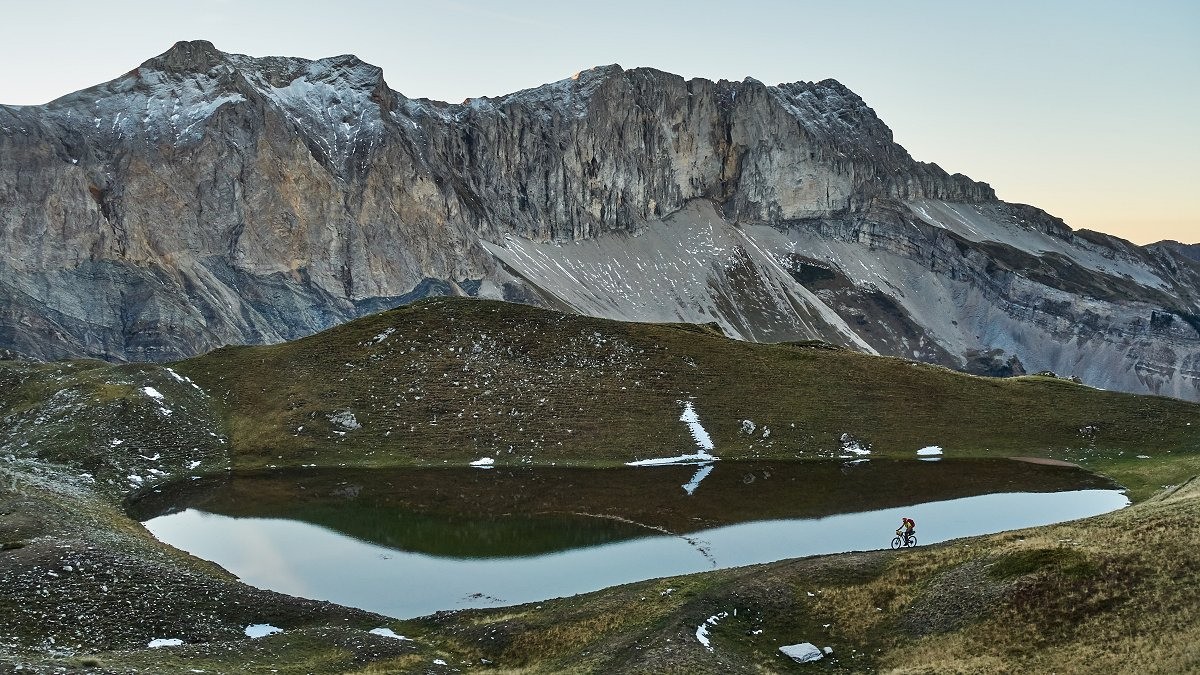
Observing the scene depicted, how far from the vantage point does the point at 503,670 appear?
31.6m

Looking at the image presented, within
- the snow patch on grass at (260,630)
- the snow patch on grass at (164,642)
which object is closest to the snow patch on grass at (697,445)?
the snow patch on grass at (260,630)

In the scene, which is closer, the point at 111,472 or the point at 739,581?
the point at 739,581

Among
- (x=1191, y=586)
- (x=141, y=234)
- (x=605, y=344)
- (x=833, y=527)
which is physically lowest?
(x=833, y=527)

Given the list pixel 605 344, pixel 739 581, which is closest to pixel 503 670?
pixel 739 581

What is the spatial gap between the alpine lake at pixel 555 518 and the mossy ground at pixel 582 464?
3593 mm

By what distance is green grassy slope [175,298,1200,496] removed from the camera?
77.4m

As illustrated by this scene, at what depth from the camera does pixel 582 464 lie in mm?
74500

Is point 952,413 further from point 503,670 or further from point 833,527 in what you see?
point 503,670

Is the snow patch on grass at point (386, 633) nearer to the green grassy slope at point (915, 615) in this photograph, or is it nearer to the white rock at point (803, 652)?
the green grassy slope at point (915, 615)

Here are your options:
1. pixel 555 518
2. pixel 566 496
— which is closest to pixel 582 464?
pixel 566 496

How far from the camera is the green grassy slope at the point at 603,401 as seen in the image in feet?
254

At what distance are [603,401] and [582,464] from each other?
37.9ft

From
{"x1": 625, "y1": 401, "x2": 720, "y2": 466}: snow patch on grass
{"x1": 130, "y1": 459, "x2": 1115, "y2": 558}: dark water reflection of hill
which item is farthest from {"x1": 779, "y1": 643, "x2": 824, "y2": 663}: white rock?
{"x1": 625, "y1": 401, "x2": 720, "y2": 466}: snow patch on grass

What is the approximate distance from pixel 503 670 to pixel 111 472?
4741 centimetres
